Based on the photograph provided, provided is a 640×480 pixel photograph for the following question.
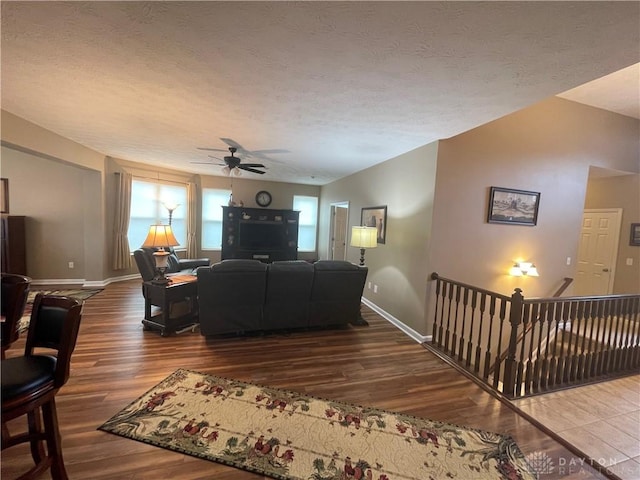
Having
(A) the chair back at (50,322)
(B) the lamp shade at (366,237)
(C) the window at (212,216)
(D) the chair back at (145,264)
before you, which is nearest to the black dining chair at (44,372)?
(A) the chair back at (50,322)

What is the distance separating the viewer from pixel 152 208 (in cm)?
596

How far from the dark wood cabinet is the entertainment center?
347 centimetres

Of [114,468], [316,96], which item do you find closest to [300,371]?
[114,468]

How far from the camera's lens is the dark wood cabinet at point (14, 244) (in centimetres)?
446

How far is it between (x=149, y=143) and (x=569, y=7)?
15.7 feet

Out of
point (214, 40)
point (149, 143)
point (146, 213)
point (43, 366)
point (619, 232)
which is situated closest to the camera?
point (43, 366)

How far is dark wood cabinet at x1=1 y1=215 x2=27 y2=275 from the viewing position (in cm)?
446

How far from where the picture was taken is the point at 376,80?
6.42ft

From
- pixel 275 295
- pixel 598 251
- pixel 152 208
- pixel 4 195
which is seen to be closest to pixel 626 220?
pixel 598 251

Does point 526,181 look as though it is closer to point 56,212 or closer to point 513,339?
point 513,339

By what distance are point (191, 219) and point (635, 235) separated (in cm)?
886

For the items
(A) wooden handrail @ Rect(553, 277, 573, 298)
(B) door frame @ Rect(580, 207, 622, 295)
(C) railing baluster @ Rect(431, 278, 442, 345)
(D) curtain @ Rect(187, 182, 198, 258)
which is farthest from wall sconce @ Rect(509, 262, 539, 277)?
(D) curtain @ Rect(187, 182, 198, 258)

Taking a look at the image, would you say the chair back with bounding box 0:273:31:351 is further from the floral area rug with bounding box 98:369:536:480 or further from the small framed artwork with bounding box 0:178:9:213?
the small framed artwork with bounding box 0:178:9:213

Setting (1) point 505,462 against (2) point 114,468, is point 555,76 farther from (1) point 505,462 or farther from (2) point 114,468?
(2) point 114,468
